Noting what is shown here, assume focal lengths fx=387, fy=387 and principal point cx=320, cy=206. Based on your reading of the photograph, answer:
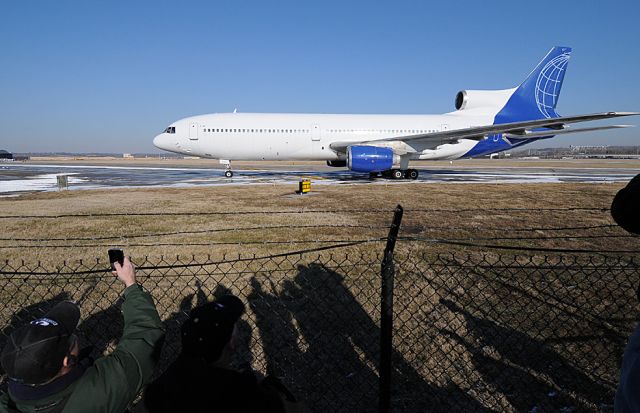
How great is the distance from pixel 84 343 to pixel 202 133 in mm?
20213

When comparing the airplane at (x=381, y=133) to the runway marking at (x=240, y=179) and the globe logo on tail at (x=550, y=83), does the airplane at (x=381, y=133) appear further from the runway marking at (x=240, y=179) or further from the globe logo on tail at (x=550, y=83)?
the runway marking at (x=240, y=179)

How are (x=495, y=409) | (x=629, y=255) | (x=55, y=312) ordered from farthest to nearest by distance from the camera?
1. (x=629, y=255)
2. (x=495, y=409)
3. (x=55, y=312)

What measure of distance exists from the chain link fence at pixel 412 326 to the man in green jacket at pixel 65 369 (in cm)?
102

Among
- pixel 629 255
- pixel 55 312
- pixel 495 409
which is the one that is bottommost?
pixel 495 409

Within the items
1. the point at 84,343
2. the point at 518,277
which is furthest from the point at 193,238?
the point at 518,277

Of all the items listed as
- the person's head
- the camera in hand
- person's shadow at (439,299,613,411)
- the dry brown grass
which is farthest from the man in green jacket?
person's shadow at (439,299,613,411)

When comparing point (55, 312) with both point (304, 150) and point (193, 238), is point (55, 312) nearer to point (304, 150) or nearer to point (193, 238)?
point (193, 238)

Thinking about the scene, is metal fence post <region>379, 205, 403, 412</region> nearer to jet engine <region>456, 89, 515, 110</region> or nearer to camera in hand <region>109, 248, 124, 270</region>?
camera in hand <region>109, 248, 124, 270</region>

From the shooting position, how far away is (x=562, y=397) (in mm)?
3486

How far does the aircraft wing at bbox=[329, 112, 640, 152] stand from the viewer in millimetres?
19094

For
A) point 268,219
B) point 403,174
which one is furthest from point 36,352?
point 403,174

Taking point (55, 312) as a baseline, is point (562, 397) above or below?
below

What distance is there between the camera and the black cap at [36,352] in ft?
5.62

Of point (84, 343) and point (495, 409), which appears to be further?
point (84, 343)
